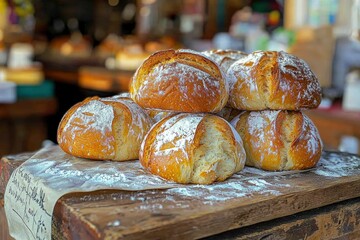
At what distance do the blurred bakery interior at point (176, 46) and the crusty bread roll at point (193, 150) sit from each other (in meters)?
0.73

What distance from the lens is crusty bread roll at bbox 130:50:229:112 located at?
124cm

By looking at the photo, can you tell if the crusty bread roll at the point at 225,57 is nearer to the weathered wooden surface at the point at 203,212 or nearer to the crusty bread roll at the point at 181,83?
the crusty bread roll at the point at 181,83

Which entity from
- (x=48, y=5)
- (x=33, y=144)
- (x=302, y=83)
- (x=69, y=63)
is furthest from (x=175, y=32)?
(x=302, y=83)

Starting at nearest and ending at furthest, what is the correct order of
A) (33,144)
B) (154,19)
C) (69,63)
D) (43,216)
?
(43,216) < (33,144) < (69,63) < (154,19)

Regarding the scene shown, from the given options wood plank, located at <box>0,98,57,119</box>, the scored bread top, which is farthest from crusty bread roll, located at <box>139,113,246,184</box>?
wood plank, located at <box>0,98,57,119</box>

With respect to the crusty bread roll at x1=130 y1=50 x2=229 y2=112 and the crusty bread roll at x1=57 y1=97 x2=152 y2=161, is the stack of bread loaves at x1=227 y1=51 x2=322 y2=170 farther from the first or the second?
the crusty bread roll at x1=57 y1=97 x2=152 y2=161

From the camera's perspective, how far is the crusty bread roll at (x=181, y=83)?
124 cm

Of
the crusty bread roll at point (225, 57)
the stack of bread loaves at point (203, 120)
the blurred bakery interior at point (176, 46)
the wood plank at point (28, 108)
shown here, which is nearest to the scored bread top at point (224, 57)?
the crusty bread roll at point (225, 57)

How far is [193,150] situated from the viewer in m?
1.19

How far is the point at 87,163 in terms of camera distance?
1.35 metres

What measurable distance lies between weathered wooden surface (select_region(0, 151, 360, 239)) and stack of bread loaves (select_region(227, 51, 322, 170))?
0.07 metres

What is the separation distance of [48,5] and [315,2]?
339 inches

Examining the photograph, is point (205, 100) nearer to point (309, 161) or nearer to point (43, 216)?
point (309, 161)

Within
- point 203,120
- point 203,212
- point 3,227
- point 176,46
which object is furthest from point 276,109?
point 176,46
